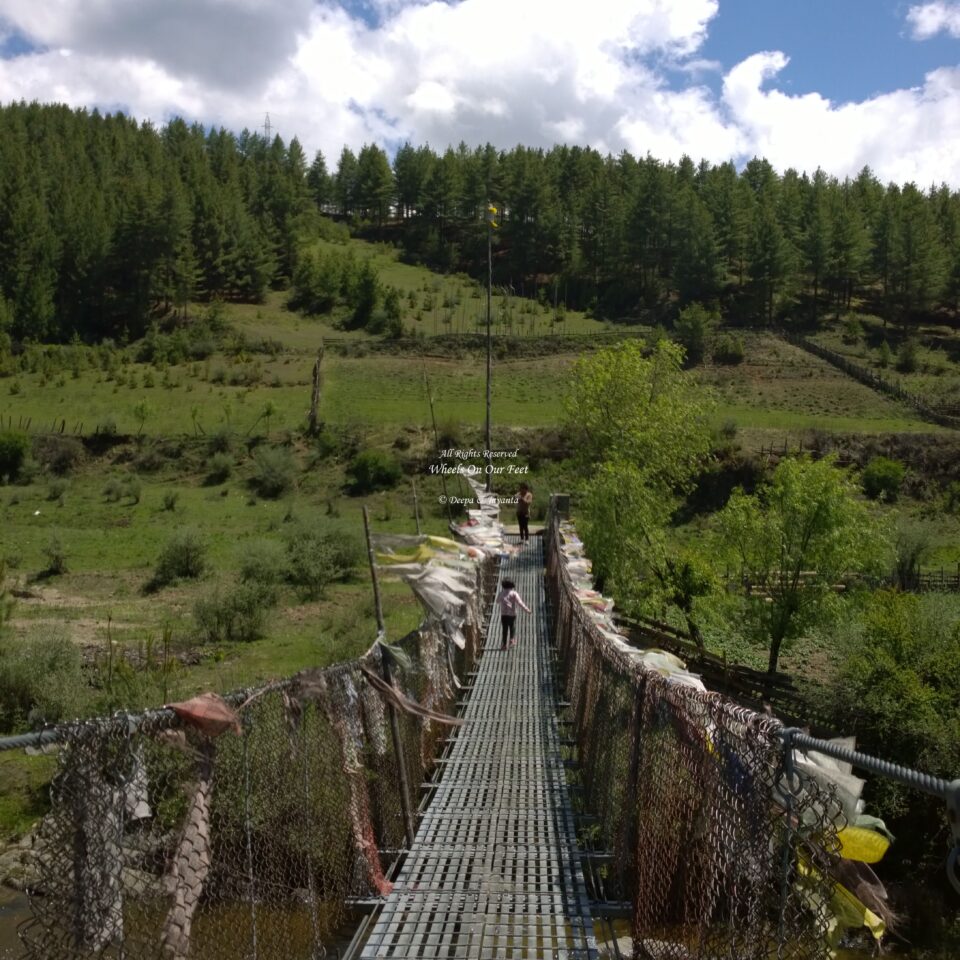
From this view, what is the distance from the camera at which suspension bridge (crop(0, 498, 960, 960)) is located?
10.5 feet

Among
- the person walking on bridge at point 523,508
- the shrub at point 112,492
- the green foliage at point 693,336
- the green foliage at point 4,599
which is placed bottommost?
the green foliage at point 4,599

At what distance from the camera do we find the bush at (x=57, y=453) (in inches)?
1673

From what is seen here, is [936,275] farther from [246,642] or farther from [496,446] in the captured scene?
[246,642]

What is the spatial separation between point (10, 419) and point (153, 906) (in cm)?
4947

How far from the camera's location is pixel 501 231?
9394cm

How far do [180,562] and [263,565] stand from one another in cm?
297

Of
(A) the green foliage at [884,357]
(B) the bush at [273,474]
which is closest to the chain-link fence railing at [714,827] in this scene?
(B) the bush at [273,474]

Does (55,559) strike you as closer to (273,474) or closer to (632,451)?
(273,474)

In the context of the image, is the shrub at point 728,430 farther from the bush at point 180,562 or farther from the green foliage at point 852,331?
the green foliage at point 852,331

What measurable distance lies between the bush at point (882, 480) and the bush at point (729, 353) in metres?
21.2

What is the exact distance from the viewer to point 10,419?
46.6 meters

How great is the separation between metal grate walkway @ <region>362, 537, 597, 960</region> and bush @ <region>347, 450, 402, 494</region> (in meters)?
30.6

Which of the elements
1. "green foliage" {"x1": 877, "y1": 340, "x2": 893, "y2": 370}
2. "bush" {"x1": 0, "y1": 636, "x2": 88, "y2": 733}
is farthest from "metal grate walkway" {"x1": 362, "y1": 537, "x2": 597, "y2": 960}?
"green foliage" {"x1": 877, "y1": 340, "x2": 893, "y2": 370}

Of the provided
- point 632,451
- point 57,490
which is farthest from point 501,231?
point 632,451
